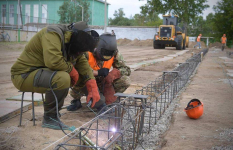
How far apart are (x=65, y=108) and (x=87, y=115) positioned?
1.66ft

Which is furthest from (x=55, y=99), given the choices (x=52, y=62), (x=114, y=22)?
(x=114, y=22)

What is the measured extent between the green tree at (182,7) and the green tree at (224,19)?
3.59m

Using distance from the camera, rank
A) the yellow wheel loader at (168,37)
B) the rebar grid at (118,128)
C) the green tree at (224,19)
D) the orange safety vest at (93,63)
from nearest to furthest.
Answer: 1. the rebar grid at (118,128)
2. the orange safety vest at (93,63)
3. the yellow wheel loader at (168,37)
4. the green tree at (224,19)

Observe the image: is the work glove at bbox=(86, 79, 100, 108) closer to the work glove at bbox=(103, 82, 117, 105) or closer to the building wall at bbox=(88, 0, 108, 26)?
the work glove at bbox=(103, 82, 117, 105)

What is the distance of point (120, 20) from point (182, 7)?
2951cm

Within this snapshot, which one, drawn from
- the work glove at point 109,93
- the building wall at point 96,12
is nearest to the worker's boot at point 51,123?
the work glove at point 109,93

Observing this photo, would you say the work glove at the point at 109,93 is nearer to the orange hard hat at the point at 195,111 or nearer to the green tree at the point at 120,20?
the orange hard hat at the point at 195,111

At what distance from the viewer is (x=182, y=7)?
140ft

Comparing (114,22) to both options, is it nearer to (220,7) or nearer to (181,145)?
(220,7)

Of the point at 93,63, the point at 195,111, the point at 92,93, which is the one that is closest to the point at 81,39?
the point at 92,93

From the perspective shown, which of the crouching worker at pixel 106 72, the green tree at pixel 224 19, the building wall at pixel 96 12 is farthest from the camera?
the building wall at pixel 96 12

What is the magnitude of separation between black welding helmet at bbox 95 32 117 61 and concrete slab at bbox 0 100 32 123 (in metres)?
1.31

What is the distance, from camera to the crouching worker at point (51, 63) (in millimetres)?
3195

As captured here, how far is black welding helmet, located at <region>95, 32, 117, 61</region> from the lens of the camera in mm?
4238
